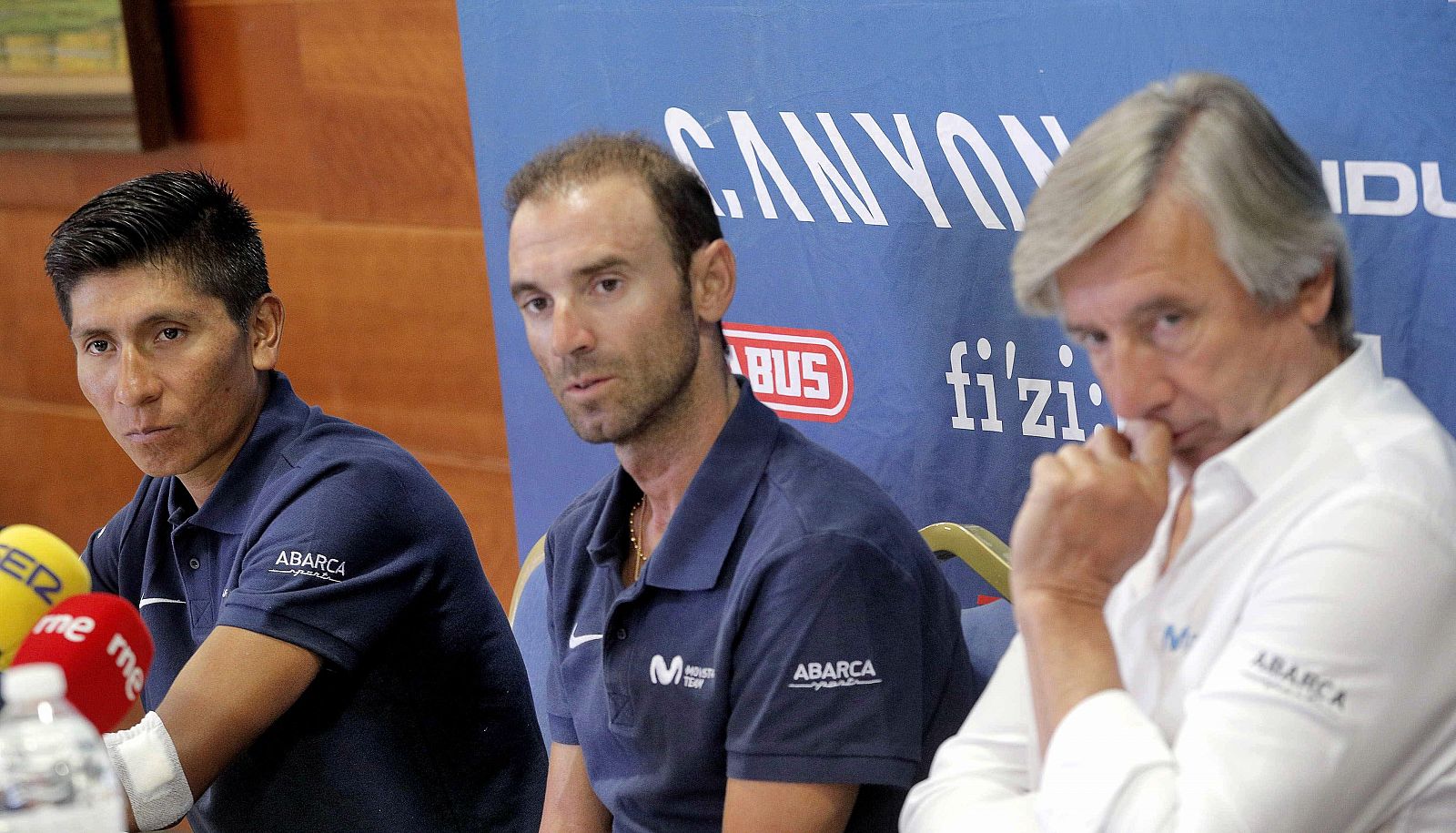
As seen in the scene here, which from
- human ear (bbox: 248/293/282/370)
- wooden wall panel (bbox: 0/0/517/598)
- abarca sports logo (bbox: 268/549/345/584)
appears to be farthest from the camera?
wooden wall panel (bbox: 0/0/517/598)

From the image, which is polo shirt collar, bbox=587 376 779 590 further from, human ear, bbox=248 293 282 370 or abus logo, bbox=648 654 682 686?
human ear, bbox=248 293 282 370

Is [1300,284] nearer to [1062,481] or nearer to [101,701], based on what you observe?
[1062,481]

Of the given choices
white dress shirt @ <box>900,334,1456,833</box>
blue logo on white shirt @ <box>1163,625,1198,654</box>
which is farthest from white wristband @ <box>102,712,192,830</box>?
blue logo on white shirt @ <box>1163,625,1198,654</box>

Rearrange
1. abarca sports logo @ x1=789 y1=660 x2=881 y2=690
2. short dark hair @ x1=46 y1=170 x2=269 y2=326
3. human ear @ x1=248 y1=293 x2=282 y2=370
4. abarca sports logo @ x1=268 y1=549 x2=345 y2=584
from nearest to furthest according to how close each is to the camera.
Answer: abarca sports logo @ x1=789 y1=660 x2=881 y2=690
abarca sports logo @ x1=268 y1=549 x2=345 y2=584
short dark hair @ x1=46 y1=170 x2=269 y2=326
human ear @ x1=248 y1=293 x2=282 y2=370

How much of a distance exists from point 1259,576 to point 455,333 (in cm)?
225

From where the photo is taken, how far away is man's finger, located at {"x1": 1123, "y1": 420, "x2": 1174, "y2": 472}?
126cm

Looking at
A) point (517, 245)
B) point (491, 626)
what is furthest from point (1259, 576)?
point (491, 626)

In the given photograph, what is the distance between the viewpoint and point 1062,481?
1.26 metres

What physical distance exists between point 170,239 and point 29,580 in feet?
2.42

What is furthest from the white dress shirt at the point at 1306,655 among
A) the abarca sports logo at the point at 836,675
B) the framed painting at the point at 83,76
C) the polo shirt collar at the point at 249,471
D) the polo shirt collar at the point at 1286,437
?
the framed painting at the point at 83,76

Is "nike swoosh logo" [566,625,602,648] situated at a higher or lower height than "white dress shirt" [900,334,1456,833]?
lower

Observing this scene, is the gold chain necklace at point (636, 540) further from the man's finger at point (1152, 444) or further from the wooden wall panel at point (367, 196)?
the wooden wall panel at point (367, 196)

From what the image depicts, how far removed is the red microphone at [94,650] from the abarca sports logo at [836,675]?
23.7 inches

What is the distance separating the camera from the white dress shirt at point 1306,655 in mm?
1100
